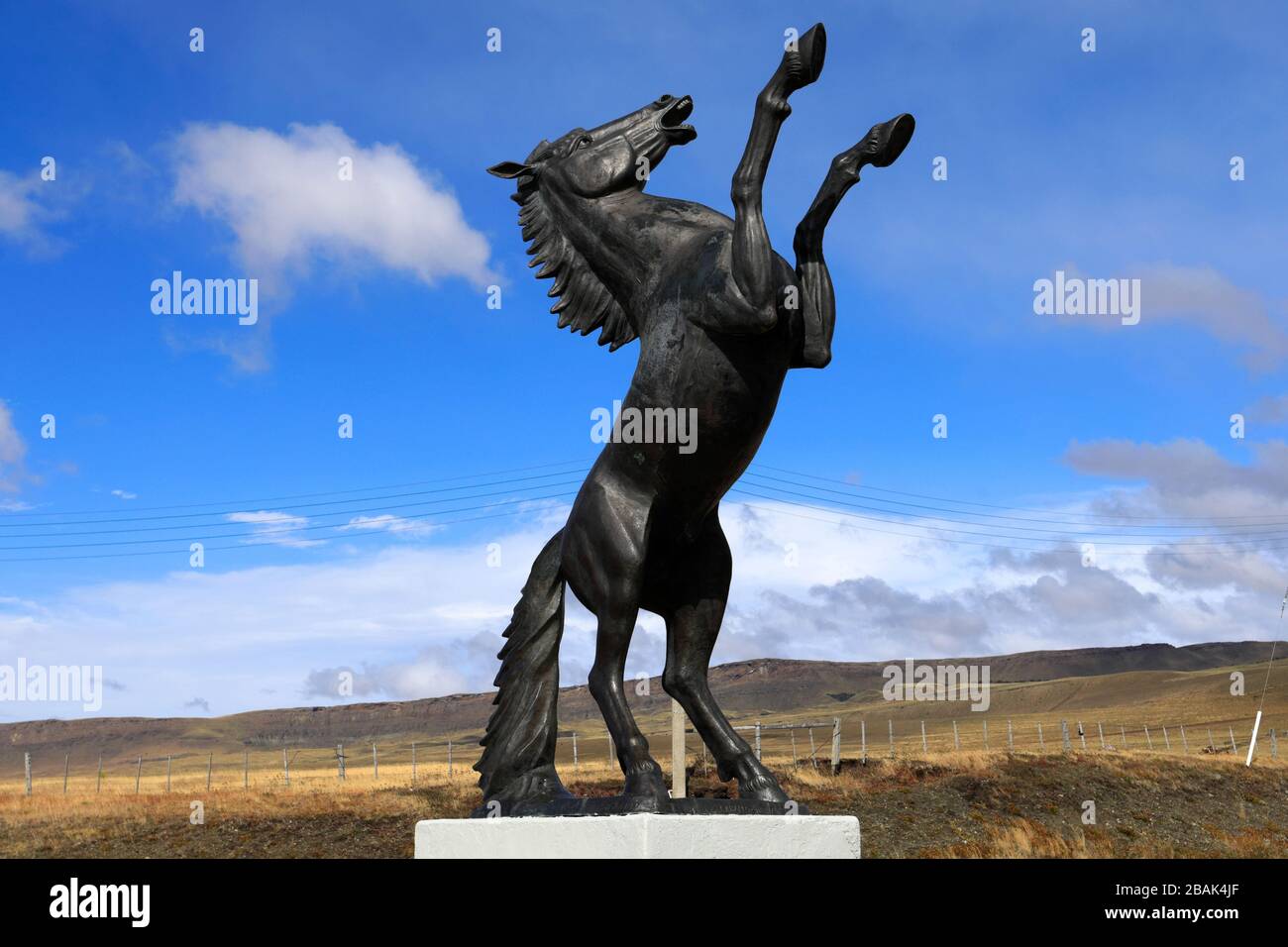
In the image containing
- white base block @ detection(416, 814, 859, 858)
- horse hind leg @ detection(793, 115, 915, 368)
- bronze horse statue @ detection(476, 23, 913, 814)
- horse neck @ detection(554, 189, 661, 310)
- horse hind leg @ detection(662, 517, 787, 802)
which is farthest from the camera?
horse neck @ detection(554, 189, 661, 310)

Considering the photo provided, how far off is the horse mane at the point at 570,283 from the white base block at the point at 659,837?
7.74 feet

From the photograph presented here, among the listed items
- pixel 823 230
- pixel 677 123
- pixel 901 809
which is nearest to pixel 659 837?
pixel 823 230

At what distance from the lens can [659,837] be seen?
4.11 meters

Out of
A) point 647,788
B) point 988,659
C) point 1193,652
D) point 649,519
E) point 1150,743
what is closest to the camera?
point 647,788

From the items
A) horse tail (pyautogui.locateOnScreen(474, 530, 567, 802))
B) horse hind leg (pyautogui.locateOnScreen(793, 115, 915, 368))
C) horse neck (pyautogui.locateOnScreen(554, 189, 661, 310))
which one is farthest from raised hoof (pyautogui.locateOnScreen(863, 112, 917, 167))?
horse tail (pyautogui.locateOnScreen(474, 530, 567, 802))

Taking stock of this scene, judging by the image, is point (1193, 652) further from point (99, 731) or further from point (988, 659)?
point (99, 731)

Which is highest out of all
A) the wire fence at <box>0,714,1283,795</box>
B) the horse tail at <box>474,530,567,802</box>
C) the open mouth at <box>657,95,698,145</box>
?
the open mouth at <box>657,95,698,145</box>

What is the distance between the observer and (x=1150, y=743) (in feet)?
176

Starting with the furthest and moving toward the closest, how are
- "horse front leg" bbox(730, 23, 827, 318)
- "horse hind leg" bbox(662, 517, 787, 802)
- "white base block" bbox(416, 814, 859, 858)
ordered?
1. "horse hind leg" bbox(662, 517, 787, 802)
2. "horse front leg" bbox(730, 23, 827, 318)
3. "white base block" bbox(416, 814, 859, 858)

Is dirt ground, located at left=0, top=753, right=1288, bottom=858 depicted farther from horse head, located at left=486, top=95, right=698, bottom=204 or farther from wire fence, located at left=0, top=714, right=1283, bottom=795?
horse head, located at left=486, top=95, right=698, bottom=204

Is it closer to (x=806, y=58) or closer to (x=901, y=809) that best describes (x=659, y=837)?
(x=806, y=58)

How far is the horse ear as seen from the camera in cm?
579

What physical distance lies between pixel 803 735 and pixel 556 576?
272ft
